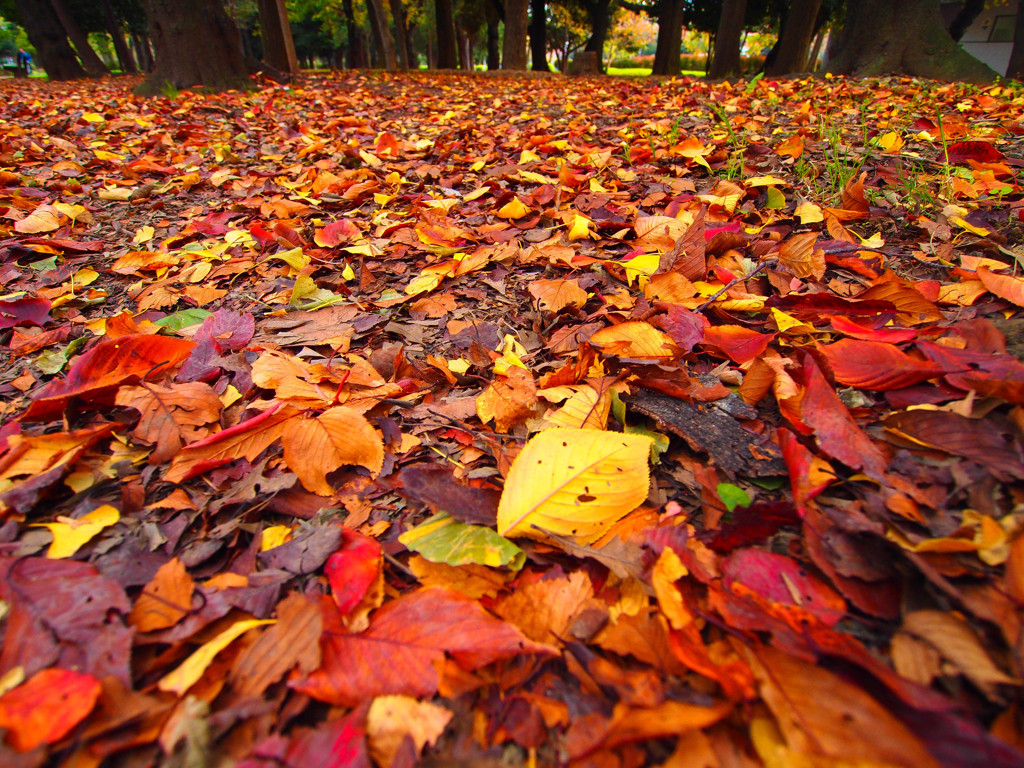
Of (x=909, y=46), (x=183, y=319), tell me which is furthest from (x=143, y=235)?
(x=909, y=46)

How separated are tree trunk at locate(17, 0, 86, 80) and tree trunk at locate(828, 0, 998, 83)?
17.3m

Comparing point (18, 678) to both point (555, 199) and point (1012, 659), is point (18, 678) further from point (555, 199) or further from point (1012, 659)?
point (555, 199)

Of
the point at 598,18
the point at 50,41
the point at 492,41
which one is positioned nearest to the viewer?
the point at 50,41

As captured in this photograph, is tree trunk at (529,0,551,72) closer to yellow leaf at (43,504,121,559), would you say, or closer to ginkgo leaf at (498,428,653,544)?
ginkgo leaf at (498,428,653,544)

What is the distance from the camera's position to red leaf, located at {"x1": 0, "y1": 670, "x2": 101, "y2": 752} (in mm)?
658

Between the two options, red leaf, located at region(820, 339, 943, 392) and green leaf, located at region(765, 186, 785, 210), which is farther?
green leaf, located at region(765, 186, 785, 210)

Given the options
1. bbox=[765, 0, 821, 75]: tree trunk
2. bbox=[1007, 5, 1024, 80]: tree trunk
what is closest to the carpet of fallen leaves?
bbox=[765, 0, 821, 75]: tree trunk

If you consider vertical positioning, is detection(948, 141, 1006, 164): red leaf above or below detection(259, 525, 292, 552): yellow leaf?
above

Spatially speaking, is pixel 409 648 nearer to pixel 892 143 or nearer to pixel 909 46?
pixel 892 143

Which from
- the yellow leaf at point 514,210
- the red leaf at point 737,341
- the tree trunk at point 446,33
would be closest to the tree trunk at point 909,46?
the yellow leaf at point 514,210

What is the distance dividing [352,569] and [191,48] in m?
8.48

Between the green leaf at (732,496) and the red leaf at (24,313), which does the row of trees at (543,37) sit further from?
the green leaf at (732,496)

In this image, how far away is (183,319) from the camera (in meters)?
1.75

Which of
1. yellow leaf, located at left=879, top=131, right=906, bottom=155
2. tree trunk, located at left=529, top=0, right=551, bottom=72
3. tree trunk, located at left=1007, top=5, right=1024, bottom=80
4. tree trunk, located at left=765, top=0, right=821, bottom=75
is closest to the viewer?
yellow leaf, located at left=879, top=131, right=906, bottom=155
